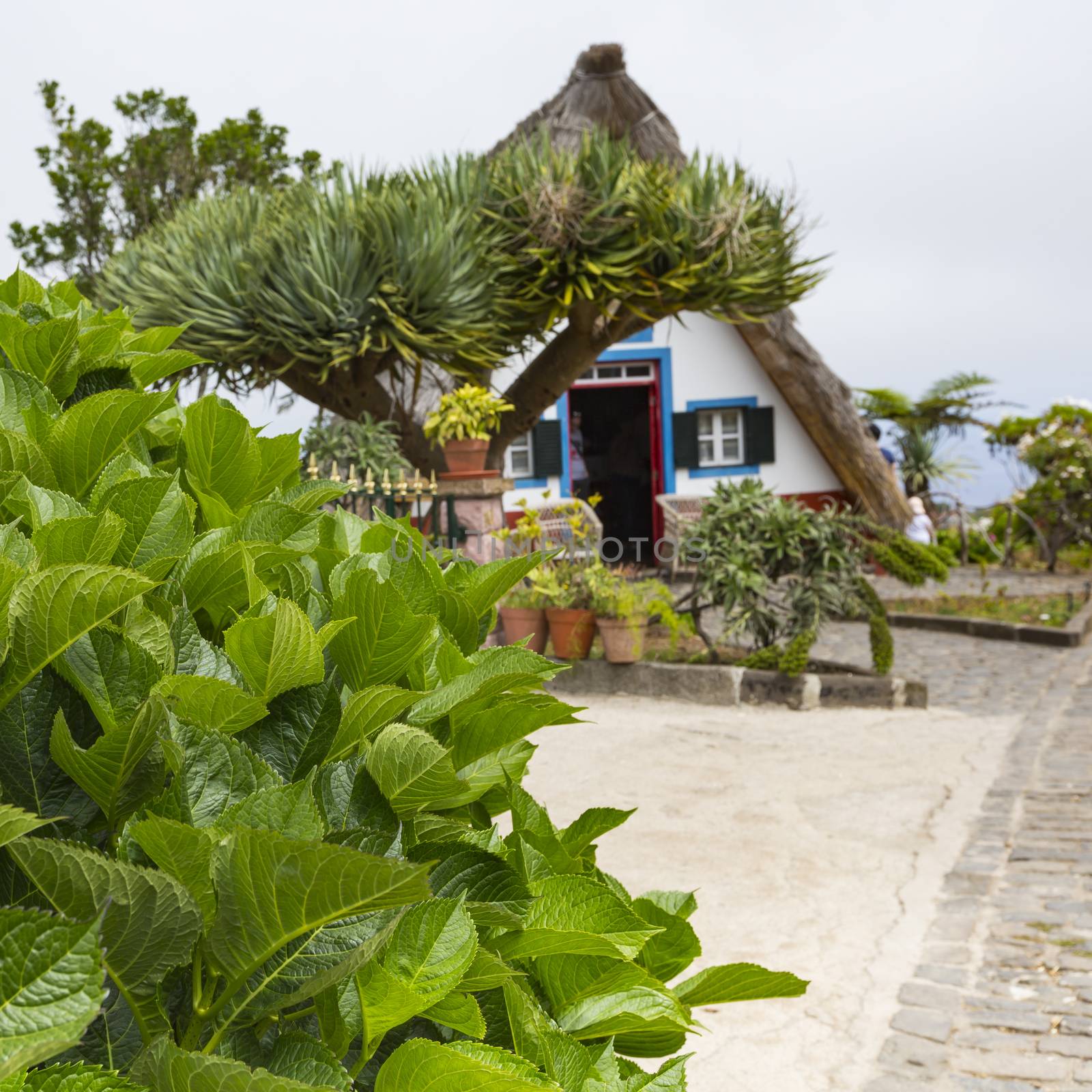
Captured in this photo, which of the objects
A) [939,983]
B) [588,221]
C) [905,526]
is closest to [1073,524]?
[905,526]

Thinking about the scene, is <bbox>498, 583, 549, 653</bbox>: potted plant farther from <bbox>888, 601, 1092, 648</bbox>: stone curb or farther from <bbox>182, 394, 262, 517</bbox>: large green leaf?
<bbox>182, 394, 262, 517</bbox>: large green leaf

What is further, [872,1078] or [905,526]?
[905,526]

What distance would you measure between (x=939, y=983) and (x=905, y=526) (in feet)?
45.6

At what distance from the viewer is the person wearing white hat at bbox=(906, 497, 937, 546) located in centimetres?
1623

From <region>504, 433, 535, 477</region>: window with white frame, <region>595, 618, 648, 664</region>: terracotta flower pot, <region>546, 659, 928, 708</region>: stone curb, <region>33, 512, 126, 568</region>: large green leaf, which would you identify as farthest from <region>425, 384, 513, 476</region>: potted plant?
<region>33, 512, 126, 568</region>: large green leaf

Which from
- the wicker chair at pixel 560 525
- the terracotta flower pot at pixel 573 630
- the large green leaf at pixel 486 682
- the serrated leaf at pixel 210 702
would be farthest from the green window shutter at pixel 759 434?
the serrated leaf at pixel 210 702

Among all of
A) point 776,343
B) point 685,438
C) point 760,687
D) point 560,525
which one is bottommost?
point 760,687

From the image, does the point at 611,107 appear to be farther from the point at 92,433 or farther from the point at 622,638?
the point at 92,433

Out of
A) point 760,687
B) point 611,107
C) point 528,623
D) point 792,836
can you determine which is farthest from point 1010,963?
point 611,107

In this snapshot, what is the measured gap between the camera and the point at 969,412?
2194 centimetres

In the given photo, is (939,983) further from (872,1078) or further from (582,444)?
(582,444)

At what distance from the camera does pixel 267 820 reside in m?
0.66

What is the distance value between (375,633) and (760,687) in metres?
7.51

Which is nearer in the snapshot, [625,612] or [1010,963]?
[1010,963]
